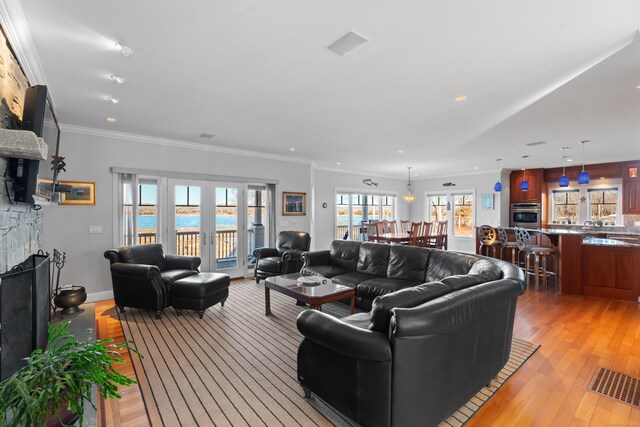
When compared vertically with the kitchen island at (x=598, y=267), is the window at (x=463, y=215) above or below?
above

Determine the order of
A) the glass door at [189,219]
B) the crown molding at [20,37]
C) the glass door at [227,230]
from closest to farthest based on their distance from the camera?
the crown molding at [20,37]
the glass door at [189,219]
the glass door at [227,230]

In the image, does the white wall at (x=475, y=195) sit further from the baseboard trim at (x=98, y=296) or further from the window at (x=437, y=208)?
the baseboard trim at (x=98, y=296)

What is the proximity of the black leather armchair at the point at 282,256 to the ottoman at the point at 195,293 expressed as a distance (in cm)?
159

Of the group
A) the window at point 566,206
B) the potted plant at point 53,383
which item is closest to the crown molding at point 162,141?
the potted plant at point 53,383

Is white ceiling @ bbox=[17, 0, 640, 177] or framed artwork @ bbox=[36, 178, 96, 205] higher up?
white ceiling @ bbox=[17, 0, 640, 177]

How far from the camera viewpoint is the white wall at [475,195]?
922cm

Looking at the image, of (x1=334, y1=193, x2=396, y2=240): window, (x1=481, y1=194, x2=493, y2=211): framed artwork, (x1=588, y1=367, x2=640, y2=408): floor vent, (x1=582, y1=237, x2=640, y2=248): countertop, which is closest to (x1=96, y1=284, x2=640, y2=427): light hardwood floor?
(x1=588, y1=367, x2=640, y2=408): floor vent

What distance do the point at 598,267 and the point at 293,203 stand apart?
18.6 feet

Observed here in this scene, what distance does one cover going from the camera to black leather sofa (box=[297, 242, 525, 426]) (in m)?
1.72

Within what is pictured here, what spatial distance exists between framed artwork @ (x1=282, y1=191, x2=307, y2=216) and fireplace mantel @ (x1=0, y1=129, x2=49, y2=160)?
17.9ft

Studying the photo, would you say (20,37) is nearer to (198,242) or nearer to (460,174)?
(198,242)

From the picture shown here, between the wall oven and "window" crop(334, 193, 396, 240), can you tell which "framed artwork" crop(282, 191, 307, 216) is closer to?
"window" crop(334, 193, 396, 240)

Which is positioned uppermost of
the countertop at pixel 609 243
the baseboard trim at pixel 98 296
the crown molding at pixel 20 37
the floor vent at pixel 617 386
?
the crown molding at pixel 20 37

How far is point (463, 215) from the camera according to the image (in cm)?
1017
